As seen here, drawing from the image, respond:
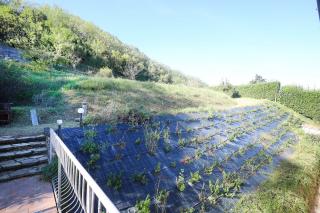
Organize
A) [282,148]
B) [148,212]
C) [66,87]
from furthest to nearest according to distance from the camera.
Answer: [66,87]
[282,148]
[148,212]

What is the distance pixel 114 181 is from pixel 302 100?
2134 centimetres

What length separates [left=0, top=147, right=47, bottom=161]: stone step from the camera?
5360 millimetres

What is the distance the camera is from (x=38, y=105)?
1152cm

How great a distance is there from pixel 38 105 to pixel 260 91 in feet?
66.9

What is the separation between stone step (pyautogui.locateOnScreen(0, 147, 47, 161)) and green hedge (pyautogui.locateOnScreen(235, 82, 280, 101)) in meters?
21.7

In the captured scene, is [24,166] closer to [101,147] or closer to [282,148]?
[101,147]

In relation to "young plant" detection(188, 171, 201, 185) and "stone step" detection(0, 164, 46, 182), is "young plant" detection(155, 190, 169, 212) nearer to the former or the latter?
"young plant" detection(188, 171, 201, 185)

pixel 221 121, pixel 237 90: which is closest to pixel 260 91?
pixel 237 90

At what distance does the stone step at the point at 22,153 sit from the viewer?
5.36 metres

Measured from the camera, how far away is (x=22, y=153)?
5609mm

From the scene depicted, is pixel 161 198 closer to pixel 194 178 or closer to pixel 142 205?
pixel 142 205

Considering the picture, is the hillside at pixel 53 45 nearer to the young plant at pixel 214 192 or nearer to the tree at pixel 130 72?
the tree at pixel 130 72

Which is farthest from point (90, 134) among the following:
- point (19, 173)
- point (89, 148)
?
point (19, 173)

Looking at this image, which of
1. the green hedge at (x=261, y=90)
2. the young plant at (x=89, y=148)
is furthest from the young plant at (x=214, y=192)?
the green hedge at (x=261, y=90)
